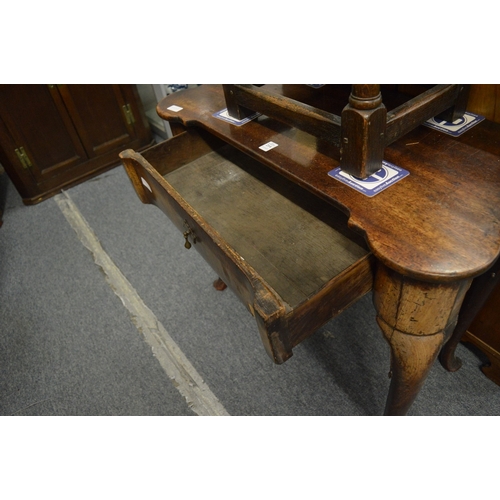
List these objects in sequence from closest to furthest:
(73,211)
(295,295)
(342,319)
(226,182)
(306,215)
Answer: (295,295), (306,215), (226,182), (342,319), (73,211)

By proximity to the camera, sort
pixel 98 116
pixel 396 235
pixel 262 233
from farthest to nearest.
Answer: pixel 98 116 → pixel 262 233 → pixel 396 235

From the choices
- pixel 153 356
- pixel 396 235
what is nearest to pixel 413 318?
pixel 396 235

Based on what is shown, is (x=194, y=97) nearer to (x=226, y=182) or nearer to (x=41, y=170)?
(x=226, y=182)

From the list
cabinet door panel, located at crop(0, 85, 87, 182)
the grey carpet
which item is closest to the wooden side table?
the grey carpet

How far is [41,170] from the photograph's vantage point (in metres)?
1.92

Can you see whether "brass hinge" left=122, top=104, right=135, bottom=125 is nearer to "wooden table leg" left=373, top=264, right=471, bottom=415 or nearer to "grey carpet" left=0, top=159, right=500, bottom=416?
"grey carpet" left=0, top=159, right=500, bottom=416

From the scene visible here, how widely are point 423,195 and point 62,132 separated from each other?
5.95 ft

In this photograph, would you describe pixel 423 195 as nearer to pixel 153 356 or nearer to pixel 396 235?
pixel 396 235

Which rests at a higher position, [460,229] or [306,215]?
[460,229]

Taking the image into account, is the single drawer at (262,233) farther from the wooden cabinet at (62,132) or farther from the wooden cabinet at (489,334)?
the wooden cabinet at (62,132)

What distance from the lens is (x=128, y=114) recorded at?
206 centimetres

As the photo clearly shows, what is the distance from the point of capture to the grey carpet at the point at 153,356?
106 centimetres

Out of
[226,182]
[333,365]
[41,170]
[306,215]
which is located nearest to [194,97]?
[226,182]

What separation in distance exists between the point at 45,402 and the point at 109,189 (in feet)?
3.68
